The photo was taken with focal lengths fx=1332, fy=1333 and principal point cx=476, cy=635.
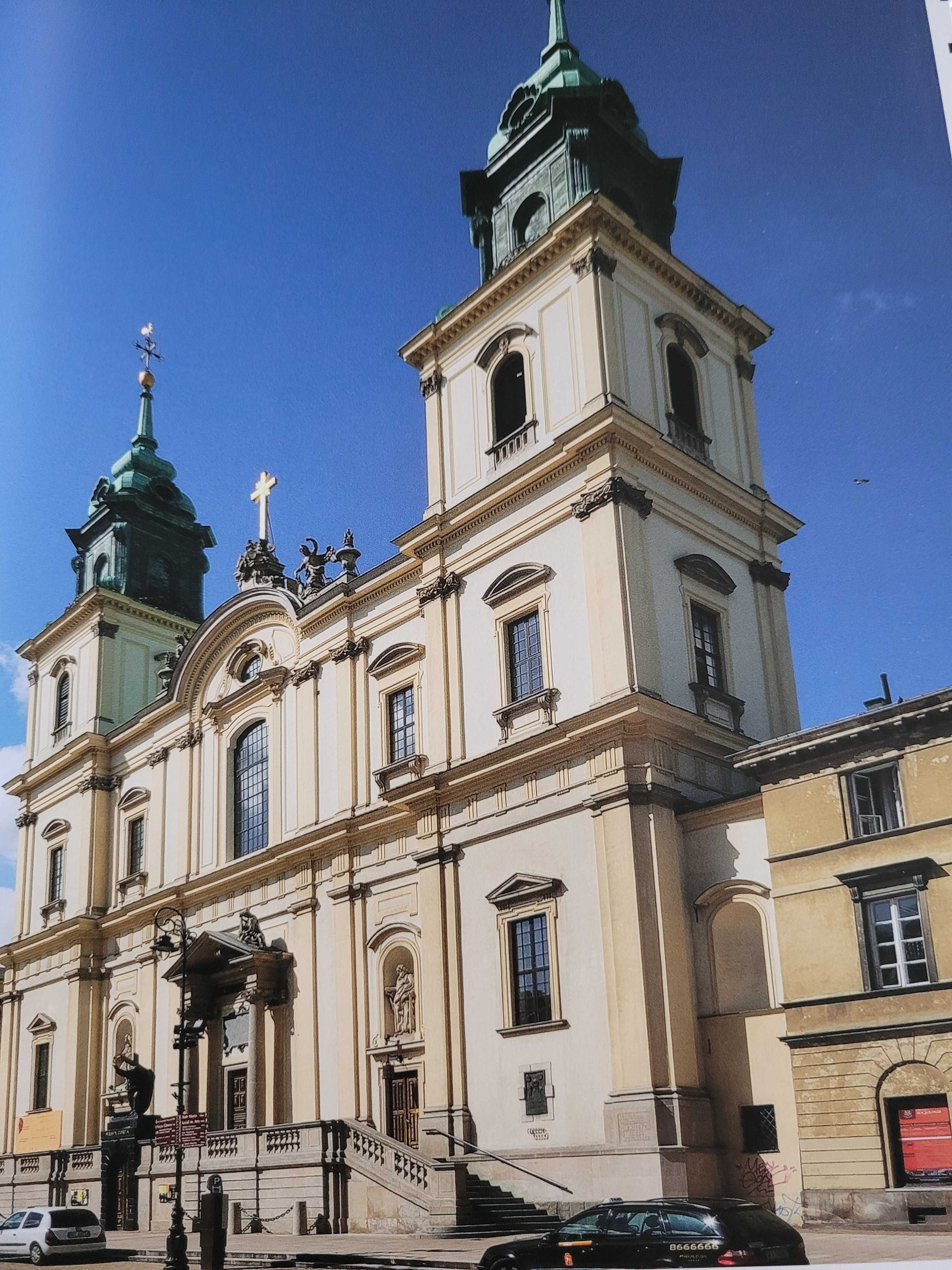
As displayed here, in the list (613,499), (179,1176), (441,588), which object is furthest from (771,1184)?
(441,588)

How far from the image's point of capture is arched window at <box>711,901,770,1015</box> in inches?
927

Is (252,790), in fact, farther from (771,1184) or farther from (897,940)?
(897,940)

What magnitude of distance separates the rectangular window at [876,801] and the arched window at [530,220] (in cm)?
1604

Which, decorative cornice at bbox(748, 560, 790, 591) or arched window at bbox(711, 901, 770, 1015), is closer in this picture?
arched window at bbox(711, 901, 770, 1015)

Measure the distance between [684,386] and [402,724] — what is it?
10.2 meters

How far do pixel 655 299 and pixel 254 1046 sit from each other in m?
19.9

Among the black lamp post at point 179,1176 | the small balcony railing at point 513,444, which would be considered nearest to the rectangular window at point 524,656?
the small balcony railing at point 513,444

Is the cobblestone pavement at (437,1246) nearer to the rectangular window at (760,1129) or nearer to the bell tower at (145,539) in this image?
the rectangular window at (760,1129)

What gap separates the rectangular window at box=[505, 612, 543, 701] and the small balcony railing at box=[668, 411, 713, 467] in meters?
5.13

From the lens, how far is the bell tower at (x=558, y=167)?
31.0 meters

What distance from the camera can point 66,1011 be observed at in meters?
40.5

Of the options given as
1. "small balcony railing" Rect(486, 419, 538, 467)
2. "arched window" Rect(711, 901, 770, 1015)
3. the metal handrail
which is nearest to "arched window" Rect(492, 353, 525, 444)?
"small balcony railing" Rect(486, 419, 538, 467)

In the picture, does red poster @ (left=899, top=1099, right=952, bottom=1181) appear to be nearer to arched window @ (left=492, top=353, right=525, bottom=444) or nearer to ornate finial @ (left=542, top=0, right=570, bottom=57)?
arched window @ (left=492, top=353, right=525, bottom=444)

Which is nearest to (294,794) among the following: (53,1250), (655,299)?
(53,1250)
